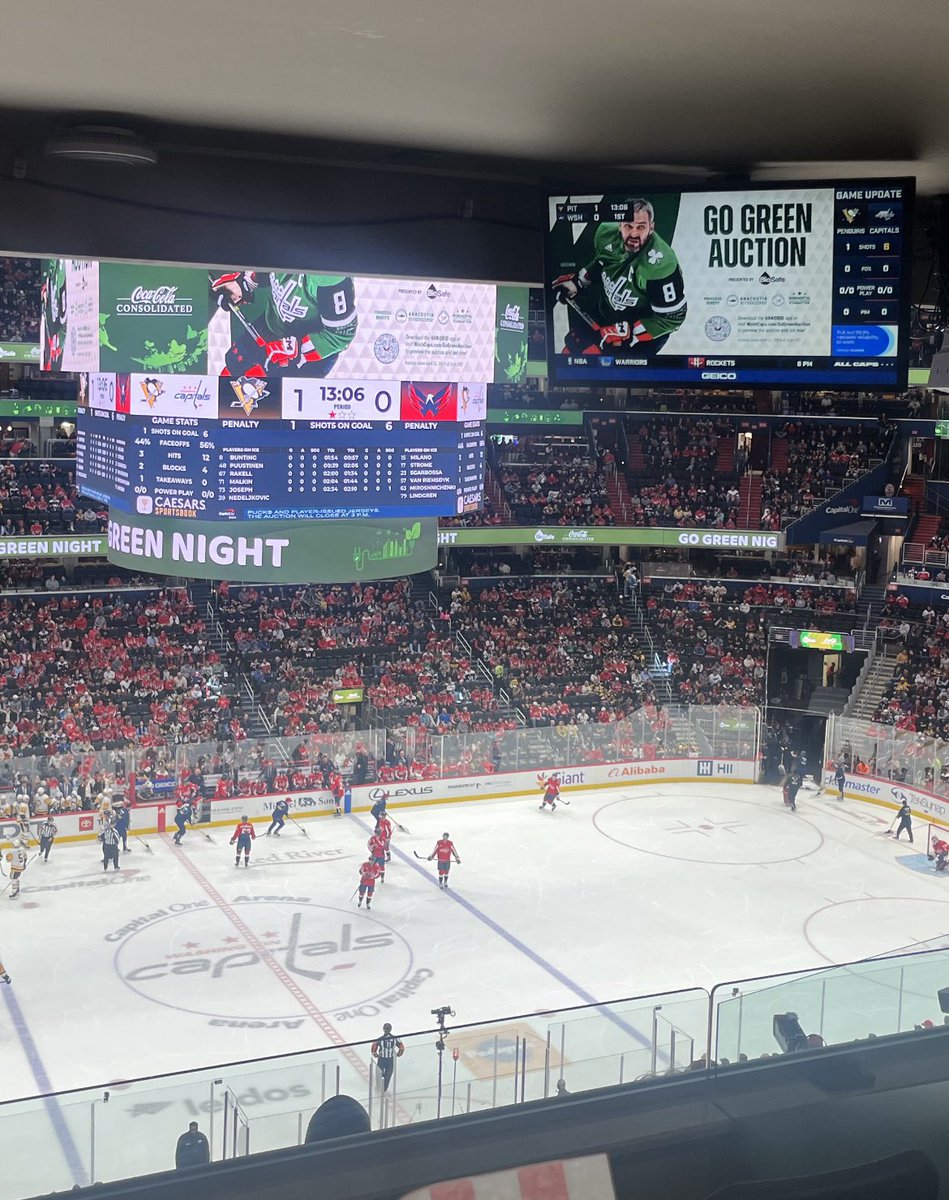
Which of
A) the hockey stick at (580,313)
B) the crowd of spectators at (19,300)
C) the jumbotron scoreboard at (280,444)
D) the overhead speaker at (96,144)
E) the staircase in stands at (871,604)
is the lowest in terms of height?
the staircase in stands at (871,604)

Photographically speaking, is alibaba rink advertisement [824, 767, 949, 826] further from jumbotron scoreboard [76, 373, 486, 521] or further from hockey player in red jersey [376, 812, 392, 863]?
jumbotron scoreboard [76, 373, 486, 521]

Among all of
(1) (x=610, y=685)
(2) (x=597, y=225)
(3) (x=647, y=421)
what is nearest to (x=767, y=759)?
(1) (x=610, y=685)

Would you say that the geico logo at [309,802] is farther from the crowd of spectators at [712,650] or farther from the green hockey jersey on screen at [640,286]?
the green hockey jersey on screen at [640,286]

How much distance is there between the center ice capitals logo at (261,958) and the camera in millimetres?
13789

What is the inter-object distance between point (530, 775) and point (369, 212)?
18908 millimetres

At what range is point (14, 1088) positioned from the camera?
11742 millimetres

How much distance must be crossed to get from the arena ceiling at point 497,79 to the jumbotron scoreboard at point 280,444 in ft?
33.8

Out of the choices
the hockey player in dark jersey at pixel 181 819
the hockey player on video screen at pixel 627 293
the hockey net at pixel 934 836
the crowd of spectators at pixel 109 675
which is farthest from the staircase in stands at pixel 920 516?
the hockey player on video screen at pixel 627 293

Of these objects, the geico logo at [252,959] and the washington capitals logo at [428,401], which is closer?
the geico logo at [252,959]

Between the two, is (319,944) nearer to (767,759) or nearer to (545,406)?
(767,759)

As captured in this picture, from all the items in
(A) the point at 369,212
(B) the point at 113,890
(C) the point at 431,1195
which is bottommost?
(B) the point at 113,890

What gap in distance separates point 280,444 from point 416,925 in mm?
6247

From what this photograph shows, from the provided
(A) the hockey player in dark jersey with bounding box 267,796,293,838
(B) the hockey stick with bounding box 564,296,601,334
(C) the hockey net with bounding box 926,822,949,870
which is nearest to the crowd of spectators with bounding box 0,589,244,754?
(A) the hockey player in dark jersey with bounding box 267,796,293,838

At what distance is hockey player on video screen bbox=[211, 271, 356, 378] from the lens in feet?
44.4
